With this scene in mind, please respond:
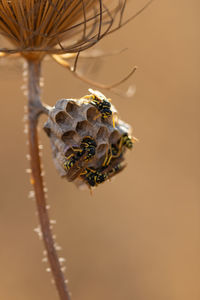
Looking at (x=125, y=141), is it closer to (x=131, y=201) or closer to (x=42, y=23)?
(x=42, y=23)

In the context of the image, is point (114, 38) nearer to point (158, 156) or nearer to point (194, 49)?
point (194, 49)

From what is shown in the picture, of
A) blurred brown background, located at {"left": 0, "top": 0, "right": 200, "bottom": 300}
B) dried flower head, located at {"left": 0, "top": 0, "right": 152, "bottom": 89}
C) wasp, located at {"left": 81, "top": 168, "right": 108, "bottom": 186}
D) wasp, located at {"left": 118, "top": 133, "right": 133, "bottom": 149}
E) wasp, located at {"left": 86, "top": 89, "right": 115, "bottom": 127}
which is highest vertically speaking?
blurred brown background, located at {"left": 0, "top": 0, "right": 200, "bottom": 300}

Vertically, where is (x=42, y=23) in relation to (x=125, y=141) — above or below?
above

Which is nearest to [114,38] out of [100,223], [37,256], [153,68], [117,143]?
[153,68]

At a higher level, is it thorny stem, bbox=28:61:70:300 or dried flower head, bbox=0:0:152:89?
dried flower head, bbox=0:0:152:89

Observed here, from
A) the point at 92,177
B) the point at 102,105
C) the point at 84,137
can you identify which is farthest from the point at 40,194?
the point at 102,105

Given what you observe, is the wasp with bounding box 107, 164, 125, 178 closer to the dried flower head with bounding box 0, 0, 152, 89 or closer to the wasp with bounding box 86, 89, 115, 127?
the wasp with bounding box 86, 89, 115, 127

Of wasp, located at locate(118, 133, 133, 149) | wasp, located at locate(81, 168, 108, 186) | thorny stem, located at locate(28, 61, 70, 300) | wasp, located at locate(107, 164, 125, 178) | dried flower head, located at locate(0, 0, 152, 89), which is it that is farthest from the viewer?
thorny stem, located at locate(28, 61, 70, 300)

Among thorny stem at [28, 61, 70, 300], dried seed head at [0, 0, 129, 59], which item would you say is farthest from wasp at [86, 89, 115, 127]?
thorny stem at [28, 61, 70, 300]
